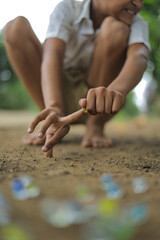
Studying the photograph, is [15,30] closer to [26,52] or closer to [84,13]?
[26,52]

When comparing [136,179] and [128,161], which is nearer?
[136,179]

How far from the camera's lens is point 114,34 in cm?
173

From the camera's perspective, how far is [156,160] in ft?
4.45

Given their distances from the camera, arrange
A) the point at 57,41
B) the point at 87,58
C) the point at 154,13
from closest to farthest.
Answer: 1. the point at 57,41
2. the point at 87,58
3. the point at 154,13

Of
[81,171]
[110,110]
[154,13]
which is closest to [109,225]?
[81,171]

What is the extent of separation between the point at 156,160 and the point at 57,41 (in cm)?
89

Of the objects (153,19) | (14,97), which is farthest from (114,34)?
(14,97)

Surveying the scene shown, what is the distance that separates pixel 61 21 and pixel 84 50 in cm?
29

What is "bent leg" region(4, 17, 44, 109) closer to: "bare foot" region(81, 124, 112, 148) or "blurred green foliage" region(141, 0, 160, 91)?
"bare foot" region(81, 124, 112, 148)

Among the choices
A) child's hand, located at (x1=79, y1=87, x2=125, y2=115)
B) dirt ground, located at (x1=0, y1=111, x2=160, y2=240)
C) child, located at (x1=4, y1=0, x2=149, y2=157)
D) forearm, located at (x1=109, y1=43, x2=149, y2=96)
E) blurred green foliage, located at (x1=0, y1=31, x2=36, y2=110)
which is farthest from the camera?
blurred green foliage, located at (x1=0, y1=31, x2=36, y2=110)

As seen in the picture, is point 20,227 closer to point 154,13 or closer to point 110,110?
point 110,110

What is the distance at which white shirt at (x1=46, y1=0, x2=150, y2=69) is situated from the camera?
66.9 inches

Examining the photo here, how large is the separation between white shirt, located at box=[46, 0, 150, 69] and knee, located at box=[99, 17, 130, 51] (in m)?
0.04

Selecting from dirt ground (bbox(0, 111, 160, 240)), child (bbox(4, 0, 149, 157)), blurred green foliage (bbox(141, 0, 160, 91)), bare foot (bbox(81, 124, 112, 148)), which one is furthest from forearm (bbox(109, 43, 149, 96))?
blurred green foliage (bbox(141, 0, 160, 91))
